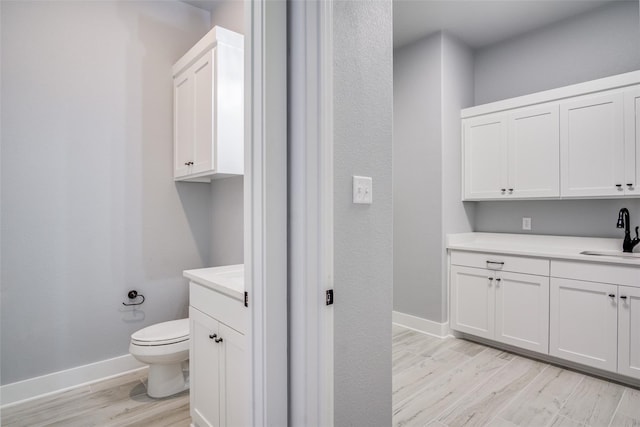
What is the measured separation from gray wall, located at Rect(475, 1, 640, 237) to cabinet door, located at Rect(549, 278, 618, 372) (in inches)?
26.3

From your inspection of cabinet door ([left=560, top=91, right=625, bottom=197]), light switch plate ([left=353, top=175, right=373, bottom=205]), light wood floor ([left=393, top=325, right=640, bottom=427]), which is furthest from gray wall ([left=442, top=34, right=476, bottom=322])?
light switch plate ([left=353, top=175, right=373, bottom=205])

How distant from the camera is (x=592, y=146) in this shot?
263cm

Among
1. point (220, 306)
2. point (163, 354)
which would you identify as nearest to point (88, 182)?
point (163, 354)

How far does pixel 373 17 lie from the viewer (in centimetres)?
136

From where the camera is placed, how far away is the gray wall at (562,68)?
272 cm

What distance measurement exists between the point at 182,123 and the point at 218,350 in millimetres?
1756

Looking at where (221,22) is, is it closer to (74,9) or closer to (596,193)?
(74,9)

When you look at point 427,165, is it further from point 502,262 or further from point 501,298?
point 501,298

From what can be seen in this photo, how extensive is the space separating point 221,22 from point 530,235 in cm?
327

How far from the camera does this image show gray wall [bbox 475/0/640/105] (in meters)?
2.71

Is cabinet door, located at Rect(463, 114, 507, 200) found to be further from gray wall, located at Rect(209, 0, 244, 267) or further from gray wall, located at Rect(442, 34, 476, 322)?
gray wall, located at Rect(209, 0, 244, 267)

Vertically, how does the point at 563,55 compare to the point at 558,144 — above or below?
above

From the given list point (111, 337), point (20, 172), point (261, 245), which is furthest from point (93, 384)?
point (261, 245)

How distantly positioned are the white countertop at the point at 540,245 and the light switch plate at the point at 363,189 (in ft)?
6.61
